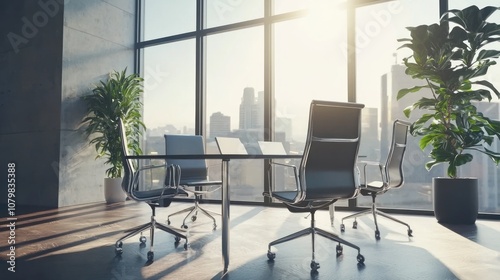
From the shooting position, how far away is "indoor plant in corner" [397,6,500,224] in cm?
418

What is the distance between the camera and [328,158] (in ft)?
8.79

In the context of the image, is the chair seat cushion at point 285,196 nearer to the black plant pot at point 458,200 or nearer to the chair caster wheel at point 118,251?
the chair caster wheel at point 118,251

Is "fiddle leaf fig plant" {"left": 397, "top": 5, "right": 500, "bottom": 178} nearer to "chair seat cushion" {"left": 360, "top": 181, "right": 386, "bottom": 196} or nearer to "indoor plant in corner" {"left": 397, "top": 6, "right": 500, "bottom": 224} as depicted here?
"indoor plant in corner" {"left": 397, "top": 6, "right": 500, "bottom": 224}

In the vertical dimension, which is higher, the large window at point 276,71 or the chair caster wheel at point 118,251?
the large window at point 276,71

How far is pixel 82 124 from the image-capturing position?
21.0 feet

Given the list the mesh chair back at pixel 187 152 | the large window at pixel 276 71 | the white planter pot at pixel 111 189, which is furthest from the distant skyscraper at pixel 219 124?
the mesh chair back at pixel 187 152

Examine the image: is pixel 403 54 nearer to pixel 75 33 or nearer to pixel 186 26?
pixel 186 26

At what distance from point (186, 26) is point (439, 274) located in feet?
19.9

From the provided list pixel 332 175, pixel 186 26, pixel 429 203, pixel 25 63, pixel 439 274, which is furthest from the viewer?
pixel 186 26

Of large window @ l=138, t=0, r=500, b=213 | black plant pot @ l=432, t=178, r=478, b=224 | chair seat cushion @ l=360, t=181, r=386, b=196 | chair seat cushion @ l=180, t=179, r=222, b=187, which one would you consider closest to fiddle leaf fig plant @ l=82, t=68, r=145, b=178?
large window @ l=138, t=0, r=500, b=213

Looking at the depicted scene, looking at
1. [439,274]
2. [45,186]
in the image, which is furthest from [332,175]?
[45,186]

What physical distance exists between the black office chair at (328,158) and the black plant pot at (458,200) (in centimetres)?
223

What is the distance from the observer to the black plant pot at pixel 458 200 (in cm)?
430

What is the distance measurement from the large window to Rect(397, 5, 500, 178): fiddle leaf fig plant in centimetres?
88
